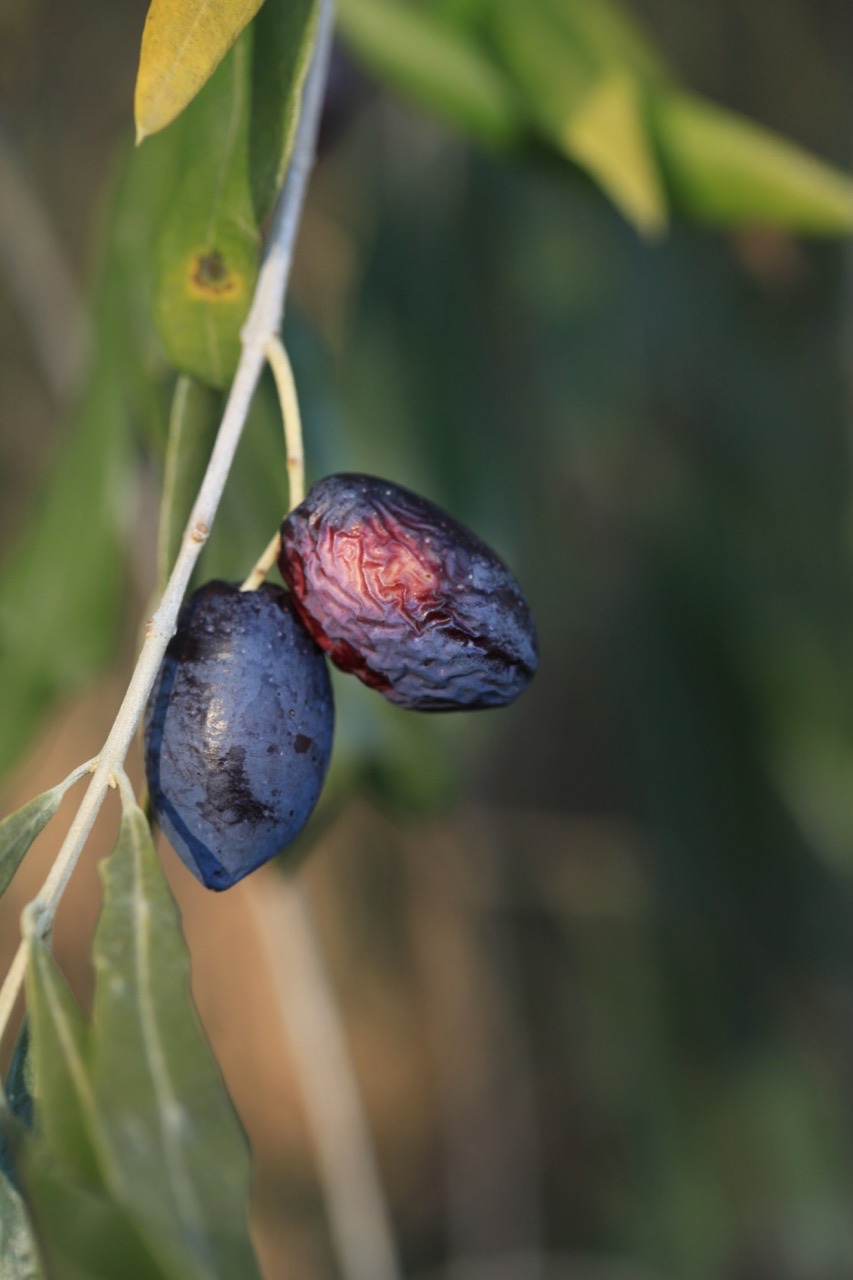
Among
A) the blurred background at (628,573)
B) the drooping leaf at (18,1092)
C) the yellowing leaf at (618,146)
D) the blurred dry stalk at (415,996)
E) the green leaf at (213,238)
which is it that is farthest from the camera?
the blurred dry stalk at (415,996)

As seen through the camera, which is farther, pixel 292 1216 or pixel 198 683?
pixel 292 1216

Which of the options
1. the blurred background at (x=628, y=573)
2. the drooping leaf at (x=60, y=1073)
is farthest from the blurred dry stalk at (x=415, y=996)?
the drooping leaf at (x=60, y=1073)

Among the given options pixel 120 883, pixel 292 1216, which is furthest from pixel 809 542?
pixel 292 1216

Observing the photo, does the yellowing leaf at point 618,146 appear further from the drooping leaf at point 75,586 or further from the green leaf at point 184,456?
the drooping leaf at point 75,586

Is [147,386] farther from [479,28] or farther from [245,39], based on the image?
[479,28]

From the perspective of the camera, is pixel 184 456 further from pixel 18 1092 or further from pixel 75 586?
pixel 75 586
